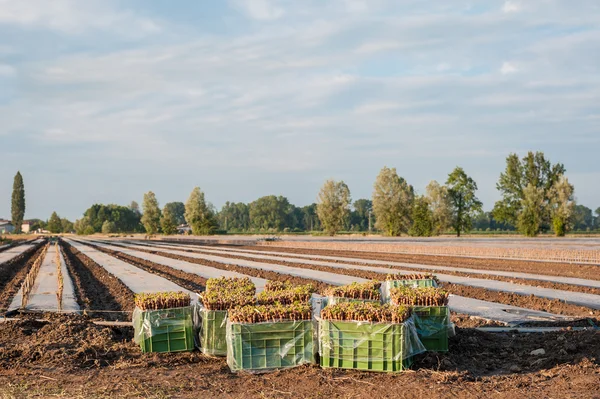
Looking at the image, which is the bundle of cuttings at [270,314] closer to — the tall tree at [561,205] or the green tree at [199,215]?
the tall tree at [561,205]

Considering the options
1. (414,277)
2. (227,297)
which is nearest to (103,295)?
(227,297)

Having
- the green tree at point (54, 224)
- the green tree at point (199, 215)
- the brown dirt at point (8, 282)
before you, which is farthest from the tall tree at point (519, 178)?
the green tree at point (54, 224)

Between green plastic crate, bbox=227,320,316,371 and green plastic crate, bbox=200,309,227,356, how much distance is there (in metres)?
0.87

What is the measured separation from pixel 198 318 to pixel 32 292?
11271 mm

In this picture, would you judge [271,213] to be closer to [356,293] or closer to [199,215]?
[199,215]

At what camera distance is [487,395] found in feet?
A: 24.4

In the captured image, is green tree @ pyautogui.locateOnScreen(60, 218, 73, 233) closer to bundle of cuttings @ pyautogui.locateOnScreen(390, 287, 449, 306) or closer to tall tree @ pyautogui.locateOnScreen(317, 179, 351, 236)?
tall tree @ pyautogui.locateOnScreen(317, 179, 351, 236)

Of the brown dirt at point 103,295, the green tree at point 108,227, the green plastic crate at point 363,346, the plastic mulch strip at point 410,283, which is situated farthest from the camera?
the green tree at point 108,227

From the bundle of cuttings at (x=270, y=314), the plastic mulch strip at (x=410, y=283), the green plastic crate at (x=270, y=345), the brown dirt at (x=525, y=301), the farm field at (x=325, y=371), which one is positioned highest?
the plastic mulch strip at (x=410, y=283)

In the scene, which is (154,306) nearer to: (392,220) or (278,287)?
(278,287)

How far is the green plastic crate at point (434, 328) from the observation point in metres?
9.76

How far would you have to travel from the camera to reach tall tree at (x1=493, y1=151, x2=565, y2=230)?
86.6 m

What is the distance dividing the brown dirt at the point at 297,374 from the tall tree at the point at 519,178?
80644 millimetres

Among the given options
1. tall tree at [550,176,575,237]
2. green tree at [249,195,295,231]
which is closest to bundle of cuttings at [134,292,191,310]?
tall tree at [550,176,575,237]
